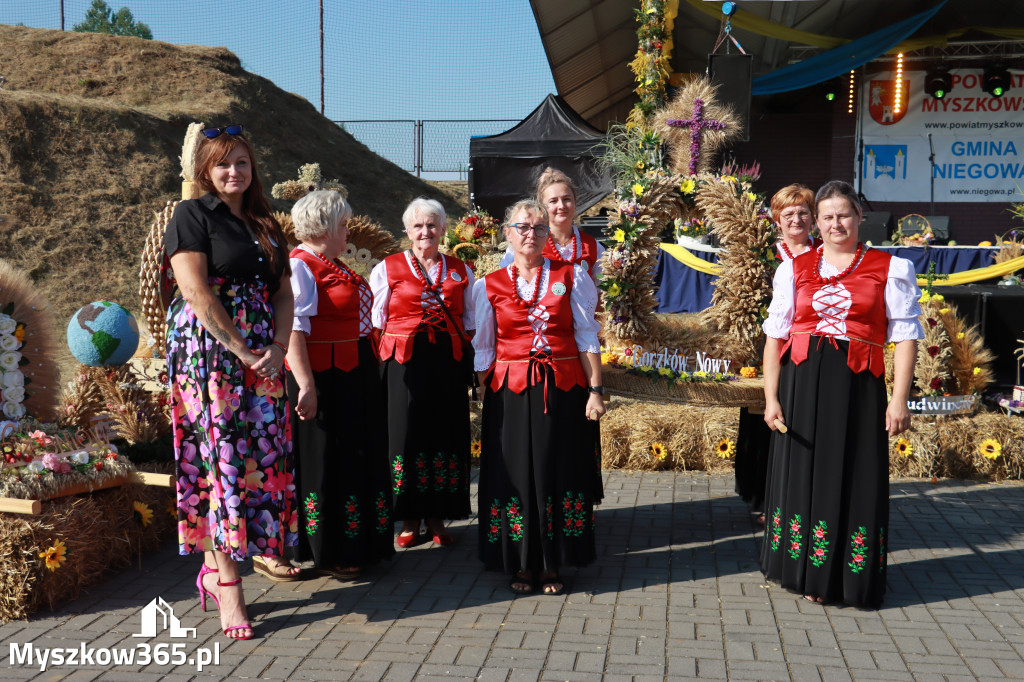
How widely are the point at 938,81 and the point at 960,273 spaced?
8.13 metres

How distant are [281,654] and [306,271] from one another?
1.68m

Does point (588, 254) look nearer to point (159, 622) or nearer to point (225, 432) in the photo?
point (225, 432)

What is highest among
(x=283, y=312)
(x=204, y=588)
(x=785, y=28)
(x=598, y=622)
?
(x=785, y=28)

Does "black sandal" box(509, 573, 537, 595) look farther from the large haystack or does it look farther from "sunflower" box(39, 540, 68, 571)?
the large haystack

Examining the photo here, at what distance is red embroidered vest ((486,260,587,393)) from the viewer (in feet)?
13.2

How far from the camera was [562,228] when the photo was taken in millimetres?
4805

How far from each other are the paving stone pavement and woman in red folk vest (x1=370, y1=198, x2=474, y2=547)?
1.20ft

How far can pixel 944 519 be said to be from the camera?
17.7ft

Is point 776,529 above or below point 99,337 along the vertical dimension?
below

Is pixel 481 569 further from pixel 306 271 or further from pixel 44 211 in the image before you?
pixel 44 211

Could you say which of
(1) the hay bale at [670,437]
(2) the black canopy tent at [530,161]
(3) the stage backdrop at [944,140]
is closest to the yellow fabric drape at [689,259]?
(2) the black canopy tent at [530,161]

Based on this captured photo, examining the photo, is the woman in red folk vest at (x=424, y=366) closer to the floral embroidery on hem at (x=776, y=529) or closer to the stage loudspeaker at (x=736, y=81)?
the floral embroidery on hem at (x=776, y=529)

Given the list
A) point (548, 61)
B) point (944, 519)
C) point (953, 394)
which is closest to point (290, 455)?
point (944, 519)

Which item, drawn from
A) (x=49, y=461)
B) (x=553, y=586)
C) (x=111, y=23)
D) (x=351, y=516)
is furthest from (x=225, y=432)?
(x=111, y=23)
